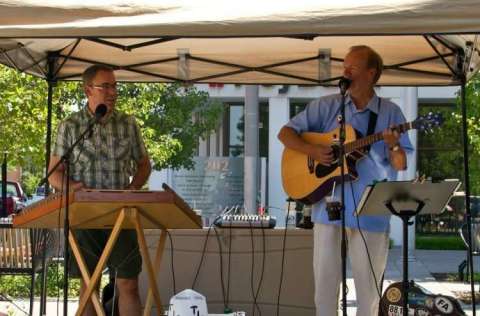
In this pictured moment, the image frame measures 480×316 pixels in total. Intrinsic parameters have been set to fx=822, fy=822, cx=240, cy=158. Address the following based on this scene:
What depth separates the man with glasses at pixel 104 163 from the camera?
16.7 feet

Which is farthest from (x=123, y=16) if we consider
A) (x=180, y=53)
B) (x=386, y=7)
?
(x=180, y=53)

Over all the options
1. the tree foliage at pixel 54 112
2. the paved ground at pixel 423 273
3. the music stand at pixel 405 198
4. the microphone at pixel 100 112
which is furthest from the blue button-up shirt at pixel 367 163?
the tree foliage at pixel 54 112

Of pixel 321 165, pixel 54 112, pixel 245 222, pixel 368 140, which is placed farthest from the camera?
pixel 54 112

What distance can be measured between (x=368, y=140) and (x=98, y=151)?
1.69 m

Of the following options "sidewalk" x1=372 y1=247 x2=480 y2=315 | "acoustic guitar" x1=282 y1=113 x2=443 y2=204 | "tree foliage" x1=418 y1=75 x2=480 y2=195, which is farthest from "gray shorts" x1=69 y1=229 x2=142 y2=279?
"tree foliage" x1=418 y1=75 x2=480 y2=195

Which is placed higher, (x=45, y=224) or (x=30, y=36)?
(x=30, y=36)

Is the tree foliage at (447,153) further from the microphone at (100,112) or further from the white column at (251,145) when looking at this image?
the microphone at (100,112)

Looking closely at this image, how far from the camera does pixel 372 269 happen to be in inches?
196

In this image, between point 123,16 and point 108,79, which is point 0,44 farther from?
point 123,16


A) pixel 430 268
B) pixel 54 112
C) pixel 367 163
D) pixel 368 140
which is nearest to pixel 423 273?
pixel 430 268

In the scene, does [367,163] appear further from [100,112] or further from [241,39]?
[241,39]

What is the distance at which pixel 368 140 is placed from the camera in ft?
15.8

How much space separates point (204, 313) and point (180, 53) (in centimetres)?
255

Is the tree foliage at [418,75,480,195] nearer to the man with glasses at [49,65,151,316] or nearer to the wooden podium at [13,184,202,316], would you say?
the man with glasses at [49,65,151,316]
